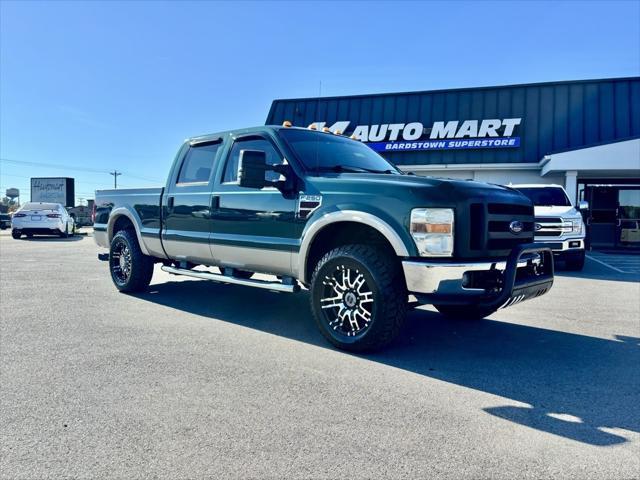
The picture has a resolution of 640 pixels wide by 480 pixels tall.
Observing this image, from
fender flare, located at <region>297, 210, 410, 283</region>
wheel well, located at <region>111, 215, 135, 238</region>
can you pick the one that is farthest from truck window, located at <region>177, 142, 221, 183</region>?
fender flare, located at <region>297, 210, 410, 283</region>

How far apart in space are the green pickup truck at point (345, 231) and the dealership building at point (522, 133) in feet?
43.2

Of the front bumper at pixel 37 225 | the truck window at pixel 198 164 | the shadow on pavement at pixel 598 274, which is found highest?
the truck window at pixel 198 164

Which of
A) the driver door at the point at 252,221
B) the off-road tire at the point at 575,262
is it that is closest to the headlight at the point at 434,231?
the driver door at the point at 252,221

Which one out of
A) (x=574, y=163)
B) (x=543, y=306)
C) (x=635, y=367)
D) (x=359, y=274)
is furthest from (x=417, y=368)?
(x=574, y=163)

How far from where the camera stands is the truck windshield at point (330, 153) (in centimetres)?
503

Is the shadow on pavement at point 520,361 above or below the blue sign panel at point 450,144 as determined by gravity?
below

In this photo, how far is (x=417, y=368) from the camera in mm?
3916

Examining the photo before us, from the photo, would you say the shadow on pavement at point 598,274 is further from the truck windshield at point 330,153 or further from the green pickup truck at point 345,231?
the truck windshield at point 330,153

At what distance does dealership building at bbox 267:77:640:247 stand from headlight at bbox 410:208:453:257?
45.2 feet

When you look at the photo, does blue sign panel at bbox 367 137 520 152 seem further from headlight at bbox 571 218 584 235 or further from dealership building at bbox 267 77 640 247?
headlight at bbox 571 218 584 235

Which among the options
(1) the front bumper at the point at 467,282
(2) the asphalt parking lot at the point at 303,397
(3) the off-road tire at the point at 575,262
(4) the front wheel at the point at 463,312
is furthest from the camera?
(3) the off-road tire at the point at 575,262

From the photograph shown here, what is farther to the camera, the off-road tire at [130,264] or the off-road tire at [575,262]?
the off-road tire at [575,262]

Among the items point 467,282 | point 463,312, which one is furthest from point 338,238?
point 463,312

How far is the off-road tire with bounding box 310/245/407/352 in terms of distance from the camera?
4.07m
